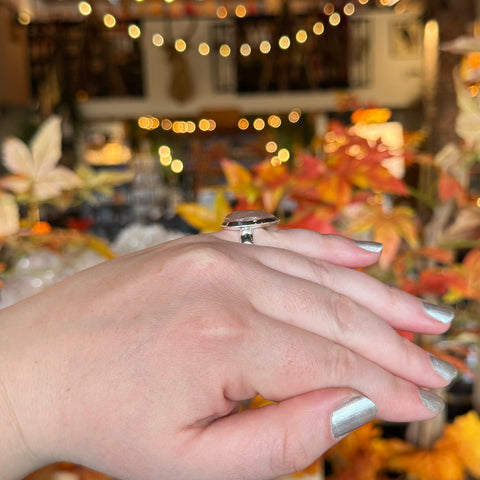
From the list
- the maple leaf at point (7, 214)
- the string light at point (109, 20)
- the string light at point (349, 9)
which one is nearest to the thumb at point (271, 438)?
the maple leaf at point (7, 214)

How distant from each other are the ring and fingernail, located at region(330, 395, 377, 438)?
16cm

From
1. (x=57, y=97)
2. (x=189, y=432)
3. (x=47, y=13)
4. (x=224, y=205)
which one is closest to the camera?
(x=189, y=432)

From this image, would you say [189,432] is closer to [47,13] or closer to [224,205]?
[224,205]

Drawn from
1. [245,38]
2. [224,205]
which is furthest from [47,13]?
[224,205]

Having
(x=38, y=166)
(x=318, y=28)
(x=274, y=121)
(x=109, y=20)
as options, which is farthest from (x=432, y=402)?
(x=274, y=121)

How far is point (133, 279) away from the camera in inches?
16.6

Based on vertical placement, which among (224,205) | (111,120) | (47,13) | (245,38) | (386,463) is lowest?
(386,463)

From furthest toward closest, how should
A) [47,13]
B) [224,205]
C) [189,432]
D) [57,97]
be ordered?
[47,13] < [57,97] < [224,205] < [189,432]

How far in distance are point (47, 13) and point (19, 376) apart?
8.55 meters

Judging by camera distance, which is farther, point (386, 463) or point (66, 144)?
point (66, 144)

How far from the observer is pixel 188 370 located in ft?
1.19

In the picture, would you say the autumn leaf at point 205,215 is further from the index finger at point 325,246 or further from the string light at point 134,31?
the string light at point 134,31

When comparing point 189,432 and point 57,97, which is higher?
point 57,97

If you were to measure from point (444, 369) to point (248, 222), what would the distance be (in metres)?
0.20
